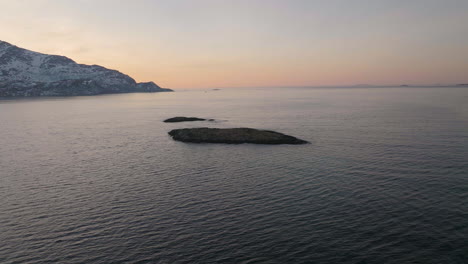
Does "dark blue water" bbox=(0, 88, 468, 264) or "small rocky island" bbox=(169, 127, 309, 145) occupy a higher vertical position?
"small rocky island" bbox=(169, 127, 309, 145)

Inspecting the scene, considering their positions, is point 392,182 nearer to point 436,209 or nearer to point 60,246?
point 436,209

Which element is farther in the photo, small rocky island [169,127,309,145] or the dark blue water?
small rocky island [169,127,309,145]

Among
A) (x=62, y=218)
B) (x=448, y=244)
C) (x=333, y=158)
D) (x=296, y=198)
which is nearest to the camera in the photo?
(x=448, y=244)

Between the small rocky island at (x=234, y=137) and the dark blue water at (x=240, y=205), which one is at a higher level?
the small rocky island at (x=234, y=137)

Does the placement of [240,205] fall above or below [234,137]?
below

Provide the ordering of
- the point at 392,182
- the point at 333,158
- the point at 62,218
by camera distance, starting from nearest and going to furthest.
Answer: the point at 62,218 → the point at 392,182 → the point at 333,158

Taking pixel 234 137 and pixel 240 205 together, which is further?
pixel 234 137

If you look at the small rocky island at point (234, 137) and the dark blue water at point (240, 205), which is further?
the small rocky island at point (234, 137)

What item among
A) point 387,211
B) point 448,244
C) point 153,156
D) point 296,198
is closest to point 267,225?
point 296,198
